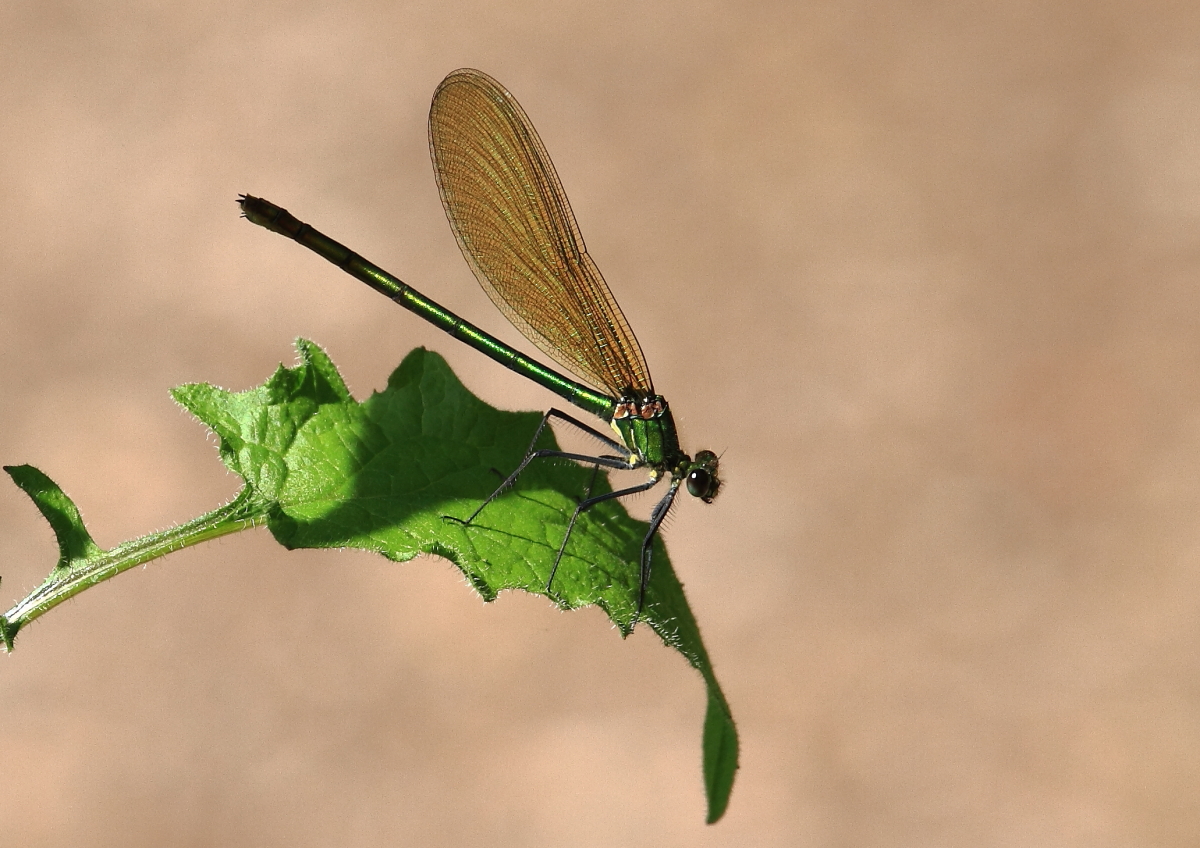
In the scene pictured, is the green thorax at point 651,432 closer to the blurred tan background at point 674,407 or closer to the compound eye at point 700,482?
the compound eye at point 700,482

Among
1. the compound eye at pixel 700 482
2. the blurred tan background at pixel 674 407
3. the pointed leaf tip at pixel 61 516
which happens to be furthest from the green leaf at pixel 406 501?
the blurred tan background at pixel 674 407

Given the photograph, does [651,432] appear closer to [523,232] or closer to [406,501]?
[523,232]

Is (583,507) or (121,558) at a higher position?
(583,507)

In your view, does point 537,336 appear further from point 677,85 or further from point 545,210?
point 677,85

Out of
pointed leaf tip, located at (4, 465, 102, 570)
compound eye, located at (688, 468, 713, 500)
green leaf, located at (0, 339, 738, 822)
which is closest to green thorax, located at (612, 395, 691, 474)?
compound eye, located at (688, 468, 713, 500)

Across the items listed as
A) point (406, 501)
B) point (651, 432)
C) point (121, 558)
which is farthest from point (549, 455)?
point (121, 558)

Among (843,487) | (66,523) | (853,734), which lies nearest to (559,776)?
(853,734)
